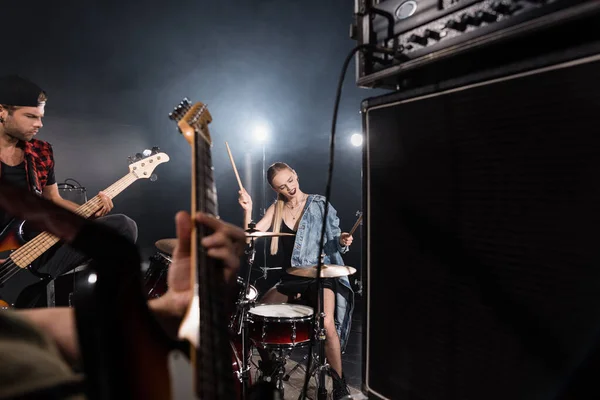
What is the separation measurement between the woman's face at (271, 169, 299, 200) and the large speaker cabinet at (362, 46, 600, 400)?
2843 mm

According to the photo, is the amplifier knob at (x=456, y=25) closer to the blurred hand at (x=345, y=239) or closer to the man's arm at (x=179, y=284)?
the man's arm at (x=179, y=284)

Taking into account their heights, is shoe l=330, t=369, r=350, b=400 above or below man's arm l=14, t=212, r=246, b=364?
below

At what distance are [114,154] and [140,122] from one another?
0.52m

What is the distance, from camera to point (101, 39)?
4.85 meters

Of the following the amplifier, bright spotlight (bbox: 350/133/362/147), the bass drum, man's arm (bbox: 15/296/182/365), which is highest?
bright spotlight (bbox: 350/133/362/147)

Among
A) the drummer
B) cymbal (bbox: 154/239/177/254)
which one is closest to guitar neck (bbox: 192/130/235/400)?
the drummer

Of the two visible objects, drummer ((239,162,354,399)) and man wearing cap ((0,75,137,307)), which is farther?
drummer ((239,162,354,399))

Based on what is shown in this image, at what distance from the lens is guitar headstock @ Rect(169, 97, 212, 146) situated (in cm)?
70

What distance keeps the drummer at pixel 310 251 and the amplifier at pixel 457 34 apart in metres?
2.00

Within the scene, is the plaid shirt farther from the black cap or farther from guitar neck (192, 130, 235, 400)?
guitar neck (192, 130, 235, 400)

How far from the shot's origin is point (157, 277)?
3.00 m

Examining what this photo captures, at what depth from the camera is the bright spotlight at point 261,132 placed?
229 inches

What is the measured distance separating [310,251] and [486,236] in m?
3.01

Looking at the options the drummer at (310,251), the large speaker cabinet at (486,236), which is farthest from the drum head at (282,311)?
the large speaker cabinet at (486,236)
